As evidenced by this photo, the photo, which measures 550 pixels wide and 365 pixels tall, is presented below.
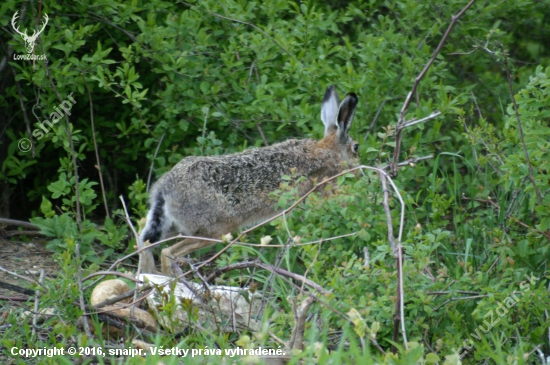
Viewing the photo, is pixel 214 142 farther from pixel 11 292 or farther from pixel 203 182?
pixel 11 292

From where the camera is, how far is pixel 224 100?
725 cm

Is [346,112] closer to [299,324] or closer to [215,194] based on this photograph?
[215,194]

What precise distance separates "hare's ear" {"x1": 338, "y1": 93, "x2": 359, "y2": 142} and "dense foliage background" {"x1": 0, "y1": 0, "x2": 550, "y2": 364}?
5.8 inches

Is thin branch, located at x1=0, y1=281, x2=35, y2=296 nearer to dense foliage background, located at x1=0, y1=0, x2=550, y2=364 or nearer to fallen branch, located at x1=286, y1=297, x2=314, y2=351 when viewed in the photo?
dense foliage background, located at x1=0, y1=0, x2=550, y2=364

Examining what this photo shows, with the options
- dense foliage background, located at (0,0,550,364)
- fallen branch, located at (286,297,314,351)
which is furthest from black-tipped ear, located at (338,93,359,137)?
fallen branch, located at (286,297,314,351)

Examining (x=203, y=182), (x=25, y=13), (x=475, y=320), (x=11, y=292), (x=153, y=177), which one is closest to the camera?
(x=475, y=320)

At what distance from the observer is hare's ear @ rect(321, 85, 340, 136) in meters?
7.23

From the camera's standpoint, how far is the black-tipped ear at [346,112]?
6.75 m

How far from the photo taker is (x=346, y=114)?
7113mm

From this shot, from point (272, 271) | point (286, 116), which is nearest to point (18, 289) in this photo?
point (272, 271)

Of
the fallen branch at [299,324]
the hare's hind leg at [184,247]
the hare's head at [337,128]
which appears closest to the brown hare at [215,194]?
the hare's hind leg at [184,247]

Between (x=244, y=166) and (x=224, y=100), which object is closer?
(x=244, y=166)

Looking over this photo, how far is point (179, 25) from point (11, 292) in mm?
2863

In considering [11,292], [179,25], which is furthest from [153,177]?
[11,292]
